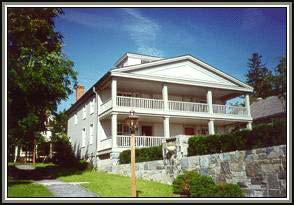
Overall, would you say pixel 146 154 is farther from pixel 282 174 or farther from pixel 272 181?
pixel 282 174

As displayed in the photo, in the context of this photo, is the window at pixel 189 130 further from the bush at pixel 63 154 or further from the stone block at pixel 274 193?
the stone block at pixel 274 193

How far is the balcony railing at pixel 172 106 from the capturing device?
2195cm

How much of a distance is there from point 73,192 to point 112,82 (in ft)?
34.3

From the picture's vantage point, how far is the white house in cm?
2158

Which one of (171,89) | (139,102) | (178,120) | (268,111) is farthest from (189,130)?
(268,111)

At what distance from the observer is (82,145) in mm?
27094

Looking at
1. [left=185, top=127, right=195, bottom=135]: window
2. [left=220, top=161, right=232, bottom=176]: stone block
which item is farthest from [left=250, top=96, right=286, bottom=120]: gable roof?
[left=220, top=161, right=232, bottom=176]: stone block

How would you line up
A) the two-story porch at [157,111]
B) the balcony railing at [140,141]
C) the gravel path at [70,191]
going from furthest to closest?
the two-story porch at [157,111] → the balcony railing at [140,141] → the gravel path at [70,191]

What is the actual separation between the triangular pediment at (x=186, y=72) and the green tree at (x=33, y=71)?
6986 millimetres

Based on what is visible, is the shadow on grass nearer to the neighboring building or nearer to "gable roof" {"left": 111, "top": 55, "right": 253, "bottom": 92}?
"gable roof" {"left": 111, "top": 55, "right": 253, "bottom": 92}

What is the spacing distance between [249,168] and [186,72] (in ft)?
46.1

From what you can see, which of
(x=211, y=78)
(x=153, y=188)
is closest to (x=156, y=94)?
(x=211, y=78)

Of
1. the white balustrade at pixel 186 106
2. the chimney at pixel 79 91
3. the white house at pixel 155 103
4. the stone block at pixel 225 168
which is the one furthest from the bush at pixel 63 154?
the stone block at pixel 225 168

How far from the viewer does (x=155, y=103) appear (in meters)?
23.6
